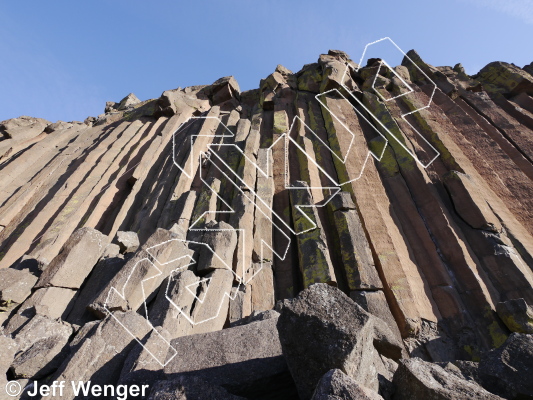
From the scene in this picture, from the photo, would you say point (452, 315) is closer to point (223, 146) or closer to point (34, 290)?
point (34, 290)

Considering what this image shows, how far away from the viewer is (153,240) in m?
5.11

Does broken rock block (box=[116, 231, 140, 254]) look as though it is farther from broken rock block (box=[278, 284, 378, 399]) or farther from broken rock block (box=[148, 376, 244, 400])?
broken rock block (box=[278, 284, 378, 399])

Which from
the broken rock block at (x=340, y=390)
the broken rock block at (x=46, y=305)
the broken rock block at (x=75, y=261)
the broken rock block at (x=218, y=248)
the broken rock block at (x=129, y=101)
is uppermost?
the broken rock block at (x=129, y=101)

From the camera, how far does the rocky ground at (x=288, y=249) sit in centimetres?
273

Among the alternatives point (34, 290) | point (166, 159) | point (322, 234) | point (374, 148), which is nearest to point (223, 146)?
point (166, 159)

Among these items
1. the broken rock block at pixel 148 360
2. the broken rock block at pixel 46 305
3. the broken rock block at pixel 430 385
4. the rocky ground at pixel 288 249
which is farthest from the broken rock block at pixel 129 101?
the broken rock block at pixel 430 385

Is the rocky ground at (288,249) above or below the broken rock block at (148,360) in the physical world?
above

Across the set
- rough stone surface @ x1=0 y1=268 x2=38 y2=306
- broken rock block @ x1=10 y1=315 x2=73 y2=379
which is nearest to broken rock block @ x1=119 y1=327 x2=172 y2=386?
broken rock block @ x1=10 y1=315 x2=73 y2=379

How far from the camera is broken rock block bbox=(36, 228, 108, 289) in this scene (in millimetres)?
4699

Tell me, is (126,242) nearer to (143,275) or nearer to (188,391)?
Result: (143,275)

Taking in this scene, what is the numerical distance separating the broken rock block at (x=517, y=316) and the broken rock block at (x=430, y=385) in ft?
10.4

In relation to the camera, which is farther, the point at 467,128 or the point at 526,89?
the point at 526,89

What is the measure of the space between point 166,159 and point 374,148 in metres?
6.86

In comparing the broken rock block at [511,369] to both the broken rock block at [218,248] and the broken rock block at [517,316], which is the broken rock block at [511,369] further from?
the broken rock block at [218,248]
